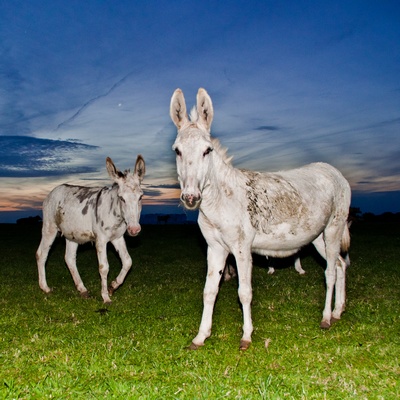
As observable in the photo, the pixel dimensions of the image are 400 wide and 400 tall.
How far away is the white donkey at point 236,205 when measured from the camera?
19.7 feet

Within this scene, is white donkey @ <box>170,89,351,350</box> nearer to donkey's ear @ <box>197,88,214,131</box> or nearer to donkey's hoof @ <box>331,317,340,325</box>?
donkey's ear @ <box>197,88,214,131</box>

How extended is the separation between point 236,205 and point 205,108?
1638 mm

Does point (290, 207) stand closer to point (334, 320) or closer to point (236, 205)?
point (236, 205)

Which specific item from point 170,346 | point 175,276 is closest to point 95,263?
point 175,276

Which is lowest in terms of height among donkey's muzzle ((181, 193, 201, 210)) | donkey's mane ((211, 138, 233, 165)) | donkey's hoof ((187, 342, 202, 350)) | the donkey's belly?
donkey's hoof ((187, 342, 202, 350))

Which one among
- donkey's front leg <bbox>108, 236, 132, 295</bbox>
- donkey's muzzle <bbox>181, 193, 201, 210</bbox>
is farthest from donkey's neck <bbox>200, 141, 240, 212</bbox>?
donkey's front leg <bbox>108, 236, 132, 295</bbox>

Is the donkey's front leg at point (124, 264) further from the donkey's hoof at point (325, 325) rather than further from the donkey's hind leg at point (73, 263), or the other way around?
the donkey's hoof at point (325, 325)

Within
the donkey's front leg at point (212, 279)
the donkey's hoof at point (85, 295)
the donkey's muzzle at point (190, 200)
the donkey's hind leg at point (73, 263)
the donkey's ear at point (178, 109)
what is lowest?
the donkey's hoof at point (85, 295)

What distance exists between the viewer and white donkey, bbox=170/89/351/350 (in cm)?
601

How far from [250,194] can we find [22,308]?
6540 millimetres

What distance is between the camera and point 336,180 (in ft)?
28.3

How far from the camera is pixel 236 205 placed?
6590 millimetres

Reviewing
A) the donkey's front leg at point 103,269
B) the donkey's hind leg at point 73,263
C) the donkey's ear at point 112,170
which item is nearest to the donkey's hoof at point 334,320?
the donkey's front leg at point 103,269

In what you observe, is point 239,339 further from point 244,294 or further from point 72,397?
point 72,397
